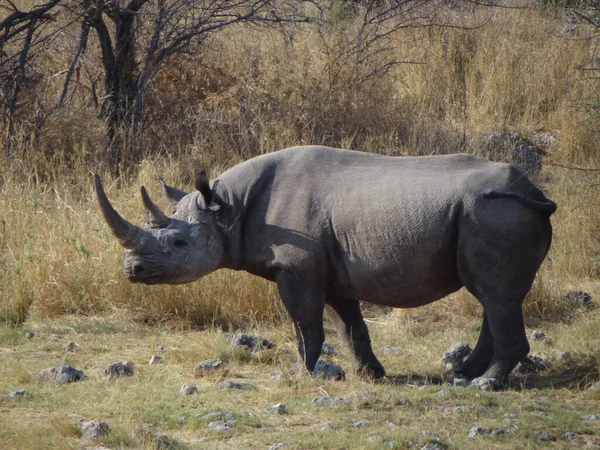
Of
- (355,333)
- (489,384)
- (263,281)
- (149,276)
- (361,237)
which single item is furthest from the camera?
(263,281)

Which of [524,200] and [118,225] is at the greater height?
[524,200]

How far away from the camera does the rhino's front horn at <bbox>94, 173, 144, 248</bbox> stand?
22.6ft

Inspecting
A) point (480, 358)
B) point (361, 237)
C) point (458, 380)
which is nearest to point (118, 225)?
point (361, 237)

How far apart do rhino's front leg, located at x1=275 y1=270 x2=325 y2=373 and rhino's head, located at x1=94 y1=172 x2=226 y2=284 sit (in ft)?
1.79

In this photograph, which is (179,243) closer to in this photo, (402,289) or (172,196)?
(172,196)

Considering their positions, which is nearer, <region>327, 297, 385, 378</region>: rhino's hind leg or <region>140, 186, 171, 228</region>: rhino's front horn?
<region>140, 186, 171, 228</region>: rhino's front horn

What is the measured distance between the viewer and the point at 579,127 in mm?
13062

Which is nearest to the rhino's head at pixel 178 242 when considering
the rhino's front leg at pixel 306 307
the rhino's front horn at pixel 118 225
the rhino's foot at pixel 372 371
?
the rhino's front horn at pixel 118 225

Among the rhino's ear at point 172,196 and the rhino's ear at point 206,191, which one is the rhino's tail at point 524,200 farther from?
the rhino's ear at point 172,196

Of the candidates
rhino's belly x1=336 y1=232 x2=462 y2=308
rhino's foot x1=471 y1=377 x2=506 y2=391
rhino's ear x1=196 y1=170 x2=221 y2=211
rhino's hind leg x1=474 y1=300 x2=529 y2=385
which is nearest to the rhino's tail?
rhino's belly x1=336 y1=232 x2=462 y2=308

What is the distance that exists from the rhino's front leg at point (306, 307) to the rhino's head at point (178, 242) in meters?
0.54

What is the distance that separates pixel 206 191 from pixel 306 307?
42.0 inches

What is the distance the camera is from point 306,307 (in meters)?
7.09

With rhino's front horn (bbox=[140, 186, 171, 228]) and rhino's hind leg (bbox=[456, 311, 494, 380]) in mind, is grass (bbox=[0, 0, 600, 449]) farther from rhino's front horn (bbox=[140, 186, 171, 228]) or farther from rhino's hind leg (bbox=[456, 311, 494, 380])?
rhino's front horn (bbox=[140, 186, 171, 228])
